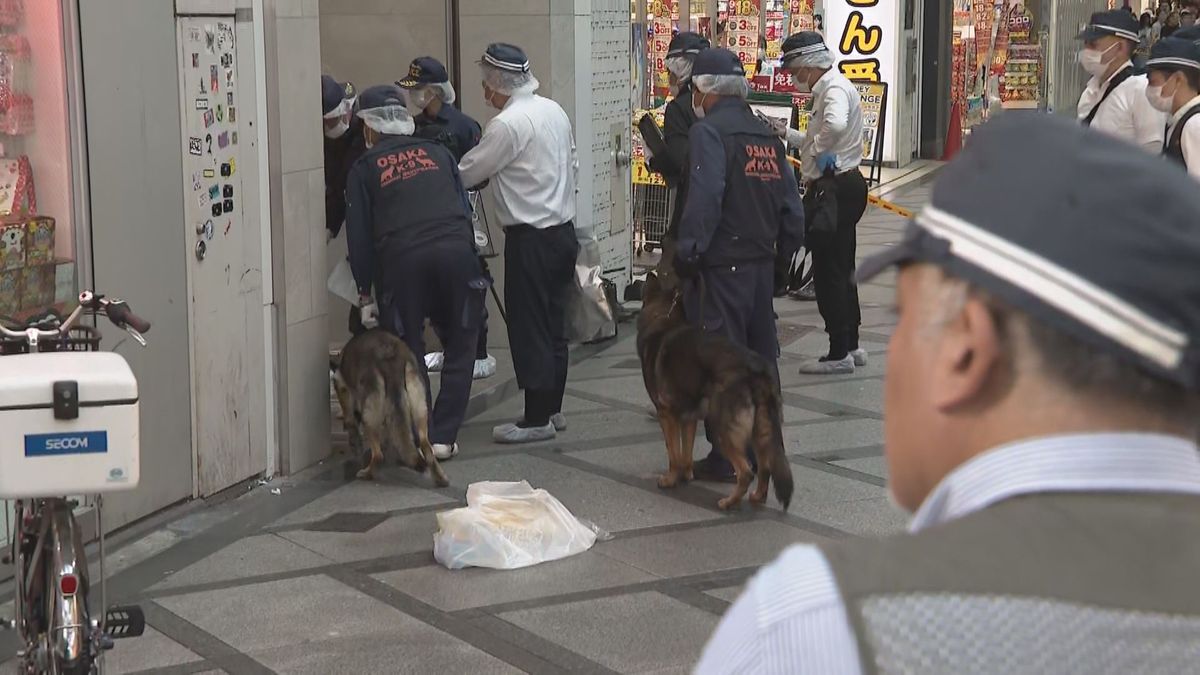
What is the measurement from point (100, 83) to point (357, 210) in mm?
1769

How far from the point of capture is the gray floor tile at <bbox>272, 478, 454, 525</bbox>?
6.91 metres

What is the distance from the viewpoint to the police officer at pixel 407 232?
7562mm

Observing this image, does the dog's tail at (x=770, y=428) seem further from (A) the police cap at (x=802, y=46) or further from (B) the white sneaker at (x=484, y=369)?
(A) the police cap at (x=802, y=46)

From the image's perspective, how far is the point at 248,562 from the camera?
6184mm

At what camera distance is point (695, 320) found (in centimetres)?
746

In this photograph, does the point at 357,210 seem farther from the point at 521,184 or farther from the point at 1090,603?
the point at 1090,603

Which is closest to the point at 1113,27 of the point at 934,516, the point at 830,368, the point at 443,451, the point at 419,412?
the point at 830,368

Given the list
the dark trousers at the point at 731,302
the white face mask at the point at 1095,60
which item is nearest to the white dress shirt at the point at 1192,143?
the dark trousers at the point at 731,302

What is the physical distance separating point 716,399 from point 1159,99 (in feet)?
10.1

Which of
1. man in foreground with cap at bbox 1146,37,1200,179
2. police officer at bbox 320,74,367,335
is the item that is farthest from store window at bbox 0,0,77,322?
man in foreground with cap at bbox 1146,37,1200,179

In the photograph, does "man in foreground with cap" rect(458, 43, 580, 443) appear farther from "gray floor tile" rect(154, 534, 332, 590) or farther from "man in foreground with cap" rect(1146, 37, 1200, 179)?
"man in foreground with cap" rect(1146, 37, 1200, 179)

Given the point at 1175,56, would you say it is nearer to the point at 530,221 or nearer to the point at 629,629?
the point at 530,221

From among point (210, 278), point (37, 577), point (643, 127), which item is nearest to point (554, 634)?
point (37, 577)

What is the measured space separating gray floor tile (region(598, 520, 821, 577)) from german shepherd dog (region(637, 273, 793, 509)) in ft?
0.62
